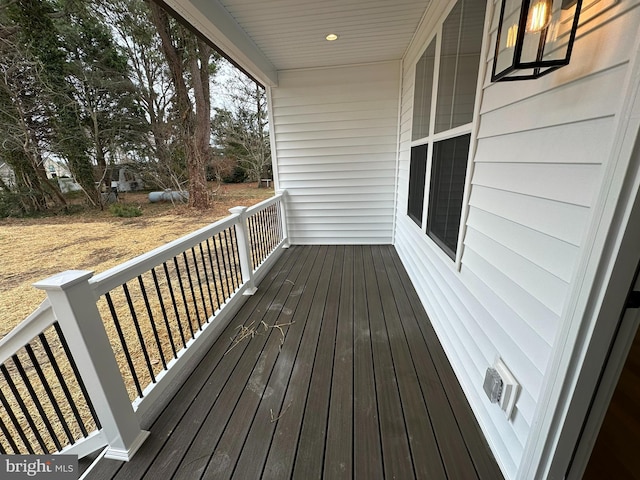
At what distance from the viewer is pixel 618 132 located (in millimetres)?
666

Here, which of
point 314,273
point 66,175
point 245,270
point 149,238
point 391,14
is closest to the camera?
point 391,14

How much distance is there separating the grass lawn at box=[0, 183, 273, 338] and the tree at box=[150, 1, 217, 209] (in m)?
1.41

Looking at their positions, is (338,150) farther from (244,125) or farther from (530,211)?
(244,125)

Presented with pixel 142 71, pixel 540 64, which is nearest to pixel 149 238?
pixel 142 71

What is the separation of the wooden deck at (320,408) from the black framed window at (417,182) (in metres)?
1.12

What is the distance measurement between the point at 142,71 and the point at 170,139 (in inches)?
87.3

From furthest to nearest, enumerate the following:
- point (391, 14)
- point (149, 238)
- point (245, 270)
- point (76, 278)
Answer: point (149, 238) < point (245, 270) < point (391, 14) < point (76, 278)

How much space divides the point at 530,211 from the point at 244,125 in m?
11.7

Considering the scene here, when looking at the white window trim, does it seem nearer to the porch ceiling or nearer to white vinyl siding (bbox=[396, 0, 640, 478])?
white vinyl siding (bbox=[396, 0, 640, 478])

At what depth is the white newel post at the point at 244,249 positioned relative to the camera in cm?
275

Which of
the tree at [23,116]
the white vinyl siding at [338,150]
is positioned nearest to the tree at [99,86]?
the tree at [23,116]

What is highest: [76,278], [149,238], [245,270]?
[76,278]

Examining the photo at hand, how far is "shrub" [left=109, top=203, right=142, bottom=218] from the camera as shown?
28.4 ft

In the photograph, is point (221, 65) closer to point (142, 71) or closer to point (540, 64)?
point (142, 71)
